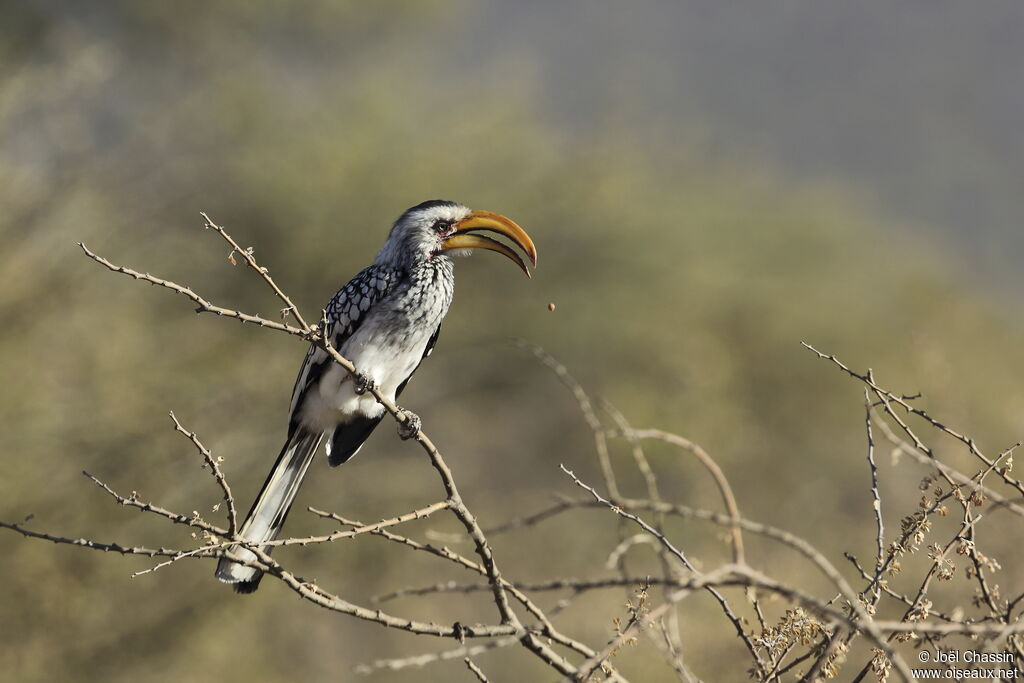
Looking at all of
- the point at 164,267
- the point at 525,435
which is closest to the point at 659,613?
the point at 164,267

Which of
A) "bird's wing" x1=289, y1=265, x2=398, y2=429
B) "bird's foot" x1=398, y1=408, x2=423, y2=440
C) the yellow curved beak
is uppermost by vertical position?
the yellow curved beak

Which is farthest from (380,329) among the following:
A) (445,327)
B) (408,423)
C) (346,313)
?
(445,327)

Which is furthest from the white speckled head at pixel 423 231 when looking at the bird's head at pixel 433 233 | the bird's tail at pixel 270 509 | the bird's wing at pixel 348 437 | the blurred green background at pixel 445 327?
the blurred green background at pixel 445 327

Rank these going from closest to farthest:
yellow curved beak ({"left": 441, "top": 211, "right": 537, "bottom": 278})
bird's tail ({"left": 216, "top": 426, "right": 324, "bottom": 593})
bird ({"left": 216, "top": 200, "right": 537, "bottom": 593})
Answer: bird's tail ({"left": 216, "top": 426, "right": 324, "bottom": 593}) < yellow curved beak ({"left": 441, "top": 211, "right": 537, "bottom": 278}) < bird ({"left": 216, "top": 200, "right": 537, "bottom": 593})

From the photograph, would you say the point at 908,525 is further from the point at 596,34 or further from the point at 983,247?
the point at 983,247

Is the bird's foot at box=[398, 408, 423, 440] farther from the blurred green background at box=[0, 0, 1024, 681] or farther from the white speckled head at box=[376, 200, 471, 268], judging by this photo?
the white speckled head at box=[376, 200, 471, 268]

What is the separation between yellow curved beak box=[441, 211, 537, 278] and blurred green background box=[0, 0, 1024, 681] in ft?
2.86

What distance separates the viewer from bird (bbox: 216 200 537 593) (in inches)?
137

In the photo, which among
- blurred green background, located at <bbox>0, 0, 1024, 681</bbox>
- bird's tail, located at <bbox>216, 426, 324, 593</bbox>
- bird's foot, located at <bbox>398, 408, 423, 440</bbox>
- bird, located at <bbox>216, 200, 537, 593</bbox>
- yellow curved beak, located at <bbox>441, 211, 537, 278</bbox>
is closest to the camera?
bird's tail, located at <bbox>216, 426, 324, 593</bbox>

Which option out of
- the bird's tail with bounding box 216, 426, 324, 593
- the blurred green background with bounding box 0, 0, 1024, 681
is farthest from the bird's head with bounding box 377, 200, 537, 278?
the blurred green background with bounding box 0, 0, 1024, 681

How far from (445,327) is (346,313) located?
8867 mm

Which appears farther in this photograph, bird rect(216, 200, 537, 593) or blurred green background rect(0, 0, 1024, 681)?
blurred green background rect(0, 0, 1024, 681)

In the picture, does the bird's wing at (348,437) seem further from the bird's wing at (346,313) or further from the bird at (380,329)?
the bird's wing at (346,313)

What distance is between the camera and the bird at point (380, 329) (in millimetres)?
3486
